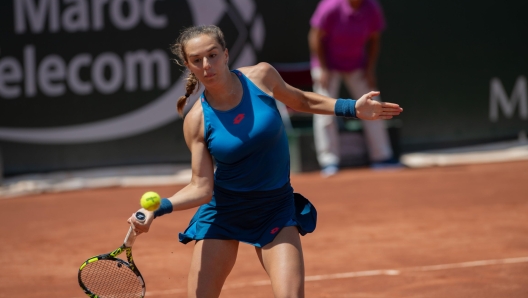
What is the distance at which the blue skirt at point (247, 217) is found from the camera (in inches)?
149

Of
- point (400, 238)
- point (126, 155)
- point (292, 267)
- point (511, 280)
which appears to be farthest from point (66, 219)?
point (292, 267)

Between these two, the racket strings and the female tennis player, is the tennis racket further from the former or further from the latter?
the female tennis player

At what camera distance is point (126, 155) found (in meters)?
11.7

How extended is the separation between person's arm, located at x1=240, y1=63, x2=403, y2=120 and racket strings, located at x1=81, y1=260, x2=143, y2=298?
1.13m

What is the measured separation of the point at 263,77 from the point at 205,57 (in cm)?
37

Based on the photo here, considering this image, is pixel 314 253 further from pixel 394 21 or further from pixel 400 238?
pixel 394 21

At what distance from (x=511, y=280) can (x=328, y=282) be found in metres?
1.30

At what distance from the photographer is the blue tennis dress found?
3693mm

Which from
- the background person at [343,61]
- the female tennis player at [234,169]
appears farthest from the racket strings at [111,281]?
the background person at [343,61]

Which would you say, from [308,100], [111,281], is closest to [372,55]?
[308,100]

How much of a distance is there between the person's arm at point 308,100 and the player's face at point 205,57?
0.85 ft

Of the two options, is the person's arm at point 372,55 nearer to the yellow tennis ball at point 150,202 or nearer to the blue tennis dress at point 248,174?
the blue tennis dress at point 248,174

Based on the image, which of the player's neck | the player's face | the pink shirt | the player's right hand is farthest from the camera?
the pink shirt

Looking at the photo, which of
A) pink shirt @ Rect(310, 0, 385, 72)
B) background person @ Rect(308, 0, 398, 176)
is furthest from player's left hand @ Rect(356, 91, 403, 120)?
pink shirt @ Rect(310, 0, 385, 72)
